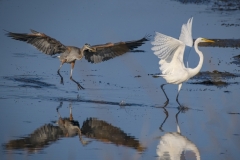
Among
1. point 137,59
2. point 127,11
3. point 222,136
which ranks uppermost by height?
point 127,11

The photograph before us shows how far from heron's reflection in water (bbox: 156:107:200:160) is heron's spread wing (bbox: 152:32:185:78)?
240cm

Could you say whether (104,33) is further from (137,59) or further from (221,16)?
(221,16)

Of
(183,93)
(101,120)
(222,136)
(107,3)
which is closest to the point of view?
(222,136)

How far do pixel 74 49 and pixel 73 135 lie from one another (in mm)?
4905

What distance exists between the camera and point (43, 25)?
22.7m

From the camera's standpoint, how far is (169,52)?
13039mm

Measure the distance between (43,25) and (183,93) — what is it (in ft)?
31.0

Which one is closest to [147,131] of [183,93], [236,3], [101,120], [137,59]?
[101,120]

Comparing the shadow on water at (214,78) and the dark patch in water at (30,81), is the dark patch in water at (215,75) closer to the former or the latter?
the shadow on water at (214,78)

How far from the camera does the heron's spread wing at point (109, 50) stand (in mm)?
14266

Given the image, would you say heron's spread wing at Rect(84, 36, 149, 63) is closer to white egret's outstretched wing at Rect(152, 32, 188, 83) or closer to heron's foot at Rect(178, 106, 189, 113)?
white egret's outstretched wing at Rect(152, 32, 188, 83)

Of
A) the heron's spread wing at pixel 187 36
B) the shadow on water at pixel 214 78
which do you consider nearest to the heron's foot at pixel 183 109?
the heron's spread wing at pixel 187 36

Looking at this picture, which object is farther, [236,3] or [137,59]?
[236,3]

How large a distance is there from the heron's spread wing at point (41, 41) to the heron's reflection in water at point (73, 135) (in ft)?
9.31
